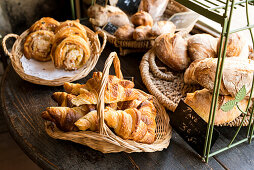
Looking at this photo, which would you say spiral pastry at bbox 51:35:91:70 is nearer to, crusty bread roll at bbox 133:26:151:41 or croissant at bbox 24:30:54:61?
croissant at bbox 24:30:54:61

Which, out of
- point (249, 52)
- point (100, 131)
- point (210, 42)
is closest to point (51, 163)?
point (100, 131)

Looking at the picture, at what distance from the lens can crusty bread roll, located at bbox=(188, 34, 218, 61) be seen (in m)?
1.23

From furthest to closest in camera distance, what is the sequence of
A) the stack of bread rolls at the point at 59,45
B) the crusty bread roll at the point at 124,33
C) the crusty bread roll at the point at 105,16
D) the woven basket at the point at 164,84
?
1. the crusty bread roll at the point at 105,16
2. the crusty bread roll at the point at 124,33
3. the stack of bread rolls at the point at 59,45
4. the woven basket at the point at 164,84

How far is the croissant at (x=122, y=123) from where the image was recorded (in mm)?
845

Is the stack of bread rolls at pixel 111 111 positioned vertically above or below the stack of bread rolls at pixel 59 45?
below

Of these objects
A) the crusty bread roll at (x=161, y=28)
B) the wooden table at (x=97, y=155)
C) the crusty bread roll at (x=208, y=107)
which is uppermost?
the crusty bread roll at (x=161, y=28)

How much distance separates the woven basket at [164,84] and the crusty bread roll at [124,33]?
189 millimetres

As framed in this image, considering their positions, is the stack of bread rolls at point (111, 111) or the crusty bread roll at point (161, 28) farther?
the crusty bread roll at point (161, 28)

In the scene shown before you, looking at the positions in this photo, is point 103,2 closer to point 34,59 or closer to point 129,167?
point 34,59

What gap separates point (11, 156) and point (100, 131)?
161cm

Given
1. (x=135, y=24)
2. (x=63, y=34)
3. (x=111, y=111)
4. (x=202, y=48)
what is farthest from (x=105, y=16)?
(x=111, y=111)

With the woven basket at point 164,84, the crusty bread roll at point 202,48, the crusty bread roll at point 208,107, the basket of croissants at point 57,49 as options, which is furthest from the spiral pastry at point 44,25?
the crusty bread roll at point 208,107

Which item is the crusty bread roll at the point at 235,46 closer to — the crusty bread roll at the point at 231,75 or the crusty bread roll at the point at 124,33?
the crusty bread roll at the point at 231,75

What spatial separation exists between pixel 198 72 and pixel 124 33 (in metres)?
0.61
